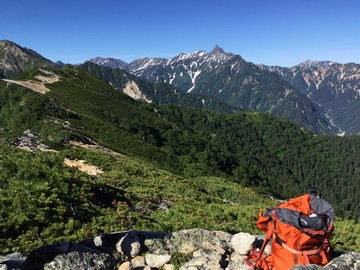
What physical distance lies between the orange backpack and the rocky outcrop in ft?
1.17

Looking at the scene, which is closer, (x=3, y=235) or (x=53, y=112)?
(x=3, y=235)

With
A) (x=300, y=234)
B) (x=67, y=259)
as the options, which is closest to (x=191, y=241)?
(x=300, y=234)

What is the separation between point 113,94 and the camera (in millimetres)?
125625

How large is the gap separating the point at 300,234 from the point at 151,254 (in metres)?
3.75

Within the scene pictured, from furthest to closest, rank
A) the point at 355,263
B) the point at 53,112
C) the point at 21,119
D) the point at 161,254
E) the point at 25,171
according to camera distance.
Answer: the point at 53,112, the point at 21,119, the point at 25,171, the point at 161,254, the point at 355,263

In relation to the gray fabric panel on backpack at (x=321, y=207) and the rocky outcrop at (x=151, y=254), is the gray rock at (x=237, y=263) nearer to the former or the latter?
the rocky outcrop at (x=151, y=254)

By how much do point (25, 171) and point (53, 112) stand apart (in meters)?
49.4

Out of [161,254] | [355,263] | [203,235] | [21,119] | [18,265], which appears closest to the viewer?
[355,263]

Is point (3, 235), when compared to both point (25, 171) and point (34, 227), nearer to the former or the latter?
point (34, 227)

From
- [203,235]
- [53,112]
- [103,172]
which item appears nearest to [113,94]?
[53,112]

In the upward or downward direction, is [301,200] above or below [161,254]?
above

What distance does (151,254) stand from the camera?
8547 millimetres

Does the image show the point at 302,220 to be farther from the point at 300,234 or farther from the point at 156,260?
the point at 156,260

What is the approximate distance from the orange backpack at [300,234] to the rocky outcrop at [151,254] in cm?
36
